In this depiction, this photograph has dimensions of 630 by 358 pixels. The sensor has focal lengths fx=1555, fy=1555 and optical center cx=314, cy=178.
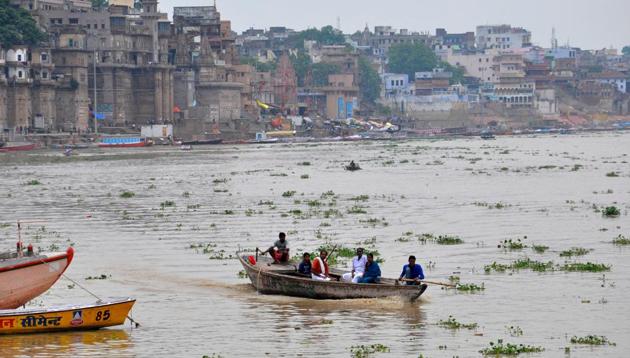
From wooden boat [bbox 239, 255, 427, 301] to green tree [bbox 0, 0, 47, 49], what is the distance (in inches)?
4064

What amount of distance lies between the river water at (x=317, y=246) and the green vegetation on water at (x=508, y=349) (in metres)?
0.25

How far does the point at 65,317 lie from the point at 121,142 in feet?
365

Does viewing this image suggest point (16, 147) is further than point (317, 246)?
Yes

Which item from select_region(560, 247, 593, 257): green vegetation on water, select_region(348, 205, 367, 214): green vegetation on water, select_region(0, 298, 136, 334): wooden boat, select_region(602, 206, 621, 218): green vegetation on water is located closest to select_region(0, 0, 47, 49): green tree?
select_region(348, 205, 367, 214): green vegetation on water

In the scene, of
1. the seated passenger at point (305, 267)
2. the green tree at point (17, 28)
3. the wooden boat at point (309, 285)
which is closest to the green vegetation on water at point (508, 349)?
the wooden boat at point (309, 285)

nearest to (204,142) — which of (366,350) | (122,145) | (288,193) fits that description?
(122,145)

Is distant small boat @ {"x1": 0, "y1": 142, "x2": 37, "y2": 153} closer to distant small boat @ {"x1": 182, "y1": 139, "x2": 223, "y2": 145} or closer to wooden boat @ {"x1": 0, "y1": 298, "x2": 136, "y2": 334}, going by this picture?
distant small boat @ {"x1": 182, "y1": 139, "x2": 223, "y2": 145}

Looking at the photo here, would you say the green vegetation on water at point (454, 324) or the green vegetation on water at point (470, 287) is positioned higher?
the green vegetation on water at point (470, 287)

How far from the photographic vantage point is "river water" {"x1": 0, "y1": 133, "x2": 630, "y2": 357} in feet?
90.2

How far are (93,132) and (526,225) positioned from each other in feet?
322

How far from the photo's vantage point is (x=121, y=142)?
138 meters

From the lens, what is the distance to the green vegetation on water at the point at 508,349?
2572 cm

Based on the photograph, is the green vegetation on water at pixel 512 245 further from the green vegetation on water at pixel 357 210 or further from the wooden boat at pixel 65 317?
the wooden boat at pixel 65 317

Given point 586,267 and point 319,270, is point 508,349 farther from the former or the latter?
point 586,267
